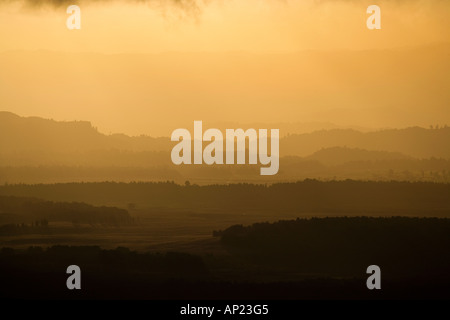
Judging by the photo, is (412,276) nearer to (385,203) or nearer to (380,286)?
(380,286)

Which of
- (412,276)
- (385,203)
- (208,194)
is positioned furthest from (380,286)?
(208,194)

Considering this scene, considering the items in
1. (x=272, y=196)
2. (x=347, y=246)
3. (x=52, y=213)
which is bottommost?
(x=347, y=246)

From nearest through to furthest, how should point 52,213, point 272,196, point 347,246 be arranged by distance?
point 347,246, point 52,213, point 272,196

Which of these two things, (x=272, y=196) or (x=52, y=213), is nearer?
(x=52, y=213)

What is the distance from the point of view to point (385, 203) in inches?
5113

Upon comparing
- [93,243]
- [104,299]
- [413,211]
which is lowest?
[104,299]

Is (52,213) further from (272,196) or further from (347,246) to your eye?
(347,246)

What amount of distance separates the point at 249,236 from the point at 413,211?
4630cm

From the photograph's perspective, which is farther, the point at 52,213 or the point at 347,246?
the point at 52,213

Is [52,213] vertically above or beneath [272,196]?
beneath

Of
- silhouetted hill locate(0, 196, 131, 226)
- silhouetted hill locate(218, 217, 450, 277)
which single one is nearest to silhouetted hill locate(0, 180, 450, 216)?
silhouetted hill locate(0, 196, 131, 226)

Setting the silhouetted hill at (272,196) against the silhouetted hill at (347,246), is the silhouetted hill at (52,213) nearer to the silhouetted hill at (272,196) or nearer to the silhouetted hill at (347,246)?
the silhouetted hill at (272,196)

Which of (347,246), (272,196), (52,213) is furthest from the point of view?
(272,196)

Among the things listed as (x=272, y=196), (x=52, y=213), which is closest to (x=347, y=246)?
(x=52, y=213)
